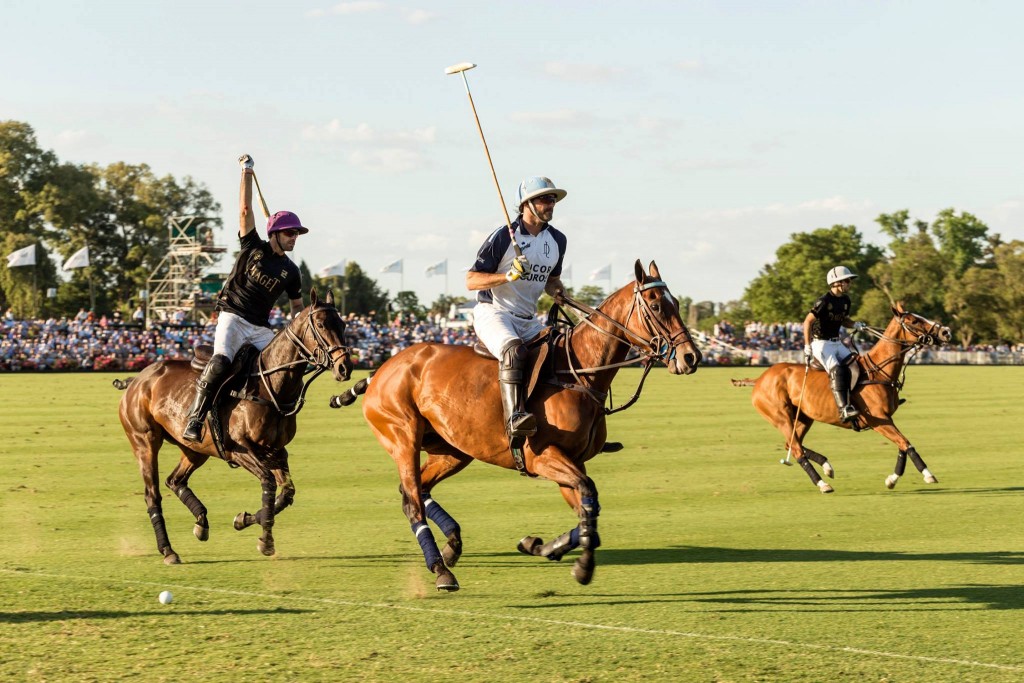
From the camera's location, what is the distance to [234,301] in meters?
9.30

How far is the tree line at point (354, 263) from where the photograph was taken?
2844 inches

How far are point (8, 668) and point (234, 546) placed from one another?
3.61 metres

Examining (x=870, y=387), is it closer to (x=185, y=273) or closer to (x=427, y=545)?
(x=427, y=545)

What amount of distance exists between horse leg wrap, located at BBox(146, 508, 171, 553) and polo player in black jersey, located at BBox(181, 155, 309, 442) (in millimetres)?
605

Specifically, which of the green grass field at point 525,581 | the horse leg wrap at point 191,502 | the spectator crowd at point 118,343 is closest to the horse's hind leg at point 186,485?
the horse leg wrap at point 191,502

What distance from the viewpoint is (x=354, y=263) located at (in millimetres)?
101562

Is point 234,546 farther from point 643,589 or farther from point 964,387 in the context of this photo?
point 964,387

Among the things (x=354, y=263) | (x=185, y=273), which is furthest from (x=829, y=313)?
(x=354, y=263)

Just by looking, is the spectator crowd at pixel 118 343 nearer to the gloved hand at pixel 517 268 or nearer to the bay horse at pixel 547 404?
the bay horse at pixel 547 404

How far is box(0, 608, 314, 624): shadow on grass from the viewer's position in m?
6.76

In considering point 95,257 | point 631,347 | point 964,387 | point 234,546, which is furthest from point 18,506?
point 95,257

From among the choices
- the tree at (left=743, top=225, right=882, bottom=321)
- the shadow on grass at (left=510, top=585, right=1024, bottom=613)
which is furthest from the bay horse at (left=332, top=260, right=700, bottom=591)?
the tree at (left=743, top=225, right=882, bottom=321)

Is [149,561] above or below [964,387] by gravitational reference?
above

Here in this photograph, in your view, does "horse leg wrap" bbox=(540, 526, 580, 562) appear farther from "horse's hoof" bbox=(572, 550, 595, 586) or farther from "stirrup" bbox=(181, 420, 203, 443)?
"stirrup" bbox=(181, 420, 203, 443)
